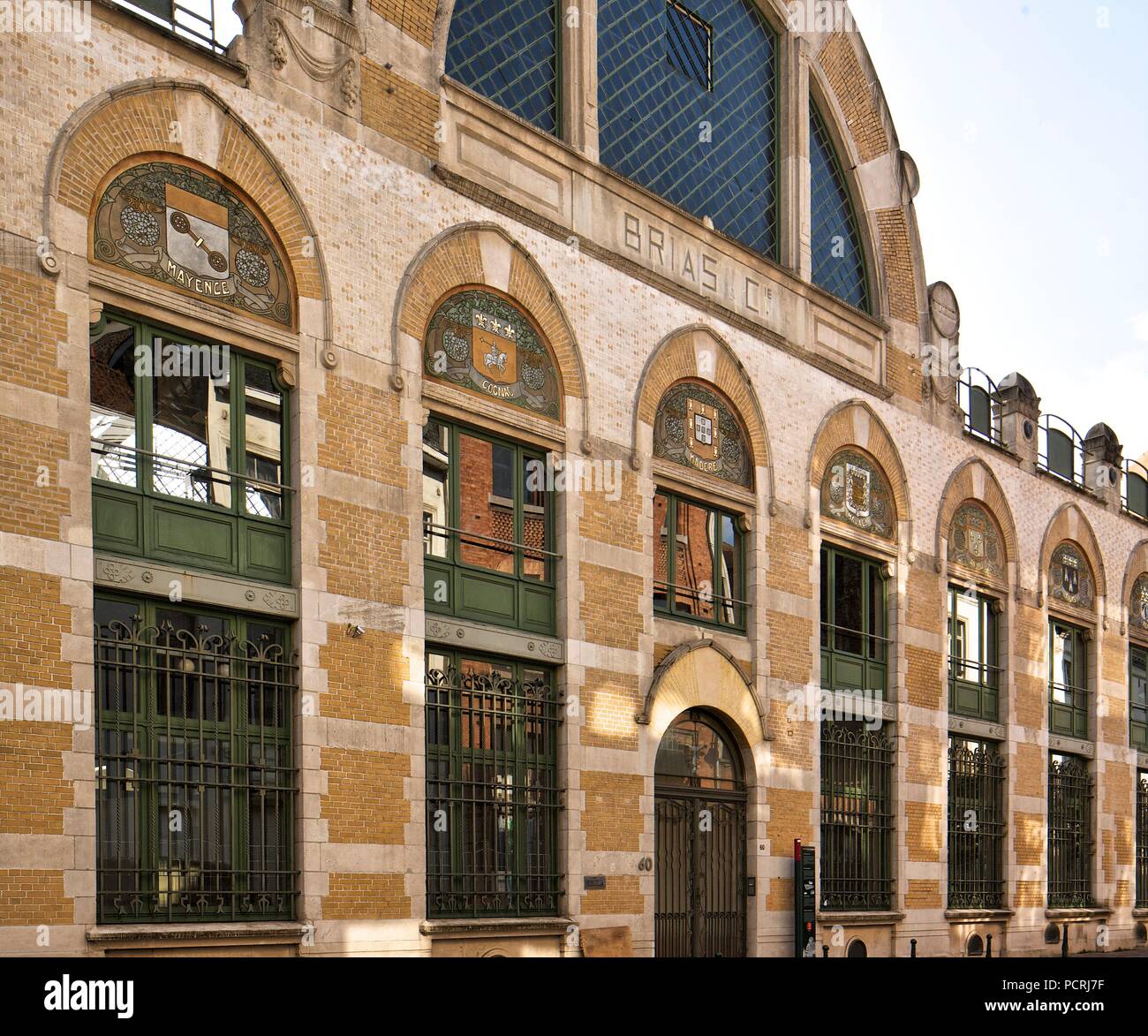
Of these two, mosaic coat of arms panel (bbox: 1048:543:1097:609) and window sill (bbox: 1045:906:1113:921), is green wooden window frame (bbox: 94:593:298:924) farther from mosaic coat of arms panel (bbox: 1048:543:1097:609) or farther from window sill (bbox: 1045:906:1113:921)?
mosaic coat of arms panel (bbox: 1048:543:1097:609)

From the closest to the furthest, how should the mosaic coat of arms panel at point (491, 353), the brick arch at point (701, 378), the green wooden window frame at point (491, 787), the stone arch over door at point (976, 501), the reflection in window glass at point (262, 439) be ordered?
1. the reflection in window glass at point (262, 439)
2. the green wooden window frame at point (491, 787)
3. the mosaic coat of arms panel at point (491, 353)
4. the brick arch at point (701, 378)
5. the stone arch over door at point (976, 501)

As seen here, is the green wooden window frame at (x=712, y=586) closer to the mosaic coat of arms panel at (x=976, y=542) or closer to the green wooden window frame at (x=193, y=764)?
the green wooden window frame at (x=193, y=764)

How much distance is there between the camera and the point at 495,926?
1593 centimetres

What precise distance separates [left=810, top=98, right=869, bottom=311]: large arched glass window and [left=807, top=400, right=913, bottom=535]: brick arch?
2086mm

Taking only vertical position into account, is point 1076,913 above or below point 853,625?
below

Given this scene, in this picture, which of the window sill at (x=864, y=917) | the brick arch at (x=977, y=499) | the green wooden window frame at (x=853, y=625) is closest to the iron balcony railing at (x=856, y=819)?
the window sill at (x=864, y=917)

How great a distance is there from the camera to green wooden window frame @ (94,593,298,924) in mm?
12797

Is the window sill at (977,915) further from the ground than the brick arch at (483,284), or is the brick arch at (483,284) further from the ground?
the brick arch at (483,284)

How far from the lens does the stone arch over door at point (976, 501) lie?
25.3 metres

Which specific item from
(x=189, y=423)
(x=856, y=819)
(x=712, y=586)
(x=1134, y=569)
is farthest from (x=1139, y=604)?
(x=189, y=423)

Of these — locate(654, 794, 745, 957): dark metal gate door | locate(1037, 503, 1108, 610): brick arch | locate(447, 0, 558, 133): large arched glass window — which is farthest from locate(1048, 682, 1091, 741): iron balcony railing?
locate(447, 0, 558, 133): large arched glass window

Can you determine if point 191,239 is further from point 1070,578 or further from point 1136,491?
point 1136,491

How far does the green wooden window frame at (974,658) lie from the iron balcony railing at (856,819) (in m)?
2.92

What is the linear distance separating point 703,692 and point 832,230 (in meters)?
9.34
